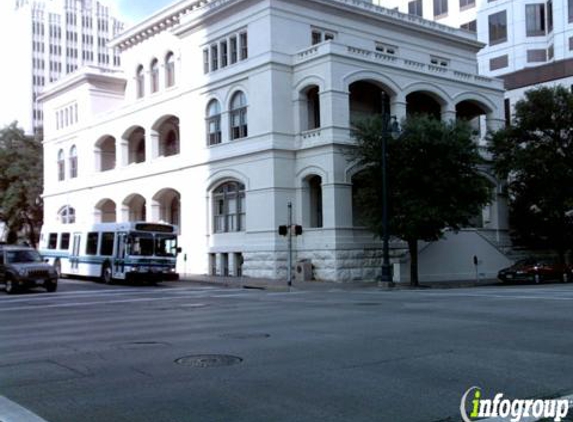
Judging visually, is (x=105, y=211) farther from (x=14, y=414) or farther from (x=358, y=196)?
(x=14, y=414)

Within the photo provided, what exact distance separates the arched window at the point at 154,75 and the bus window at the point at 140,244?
1919cm

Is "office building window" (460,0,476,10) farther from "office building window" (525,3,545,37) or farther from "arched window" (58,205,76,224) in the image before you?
"arched window" (58,205,76,224)

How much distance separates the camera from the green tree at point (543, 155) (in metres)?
38.3

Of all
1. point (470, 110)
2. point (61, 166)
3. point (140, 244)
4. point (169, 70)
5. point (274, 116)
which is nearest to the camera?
point (140, 244)

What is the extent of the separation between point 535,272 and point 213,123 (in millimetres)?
20099

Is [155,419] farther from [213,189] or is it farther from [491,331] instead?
[213,189]

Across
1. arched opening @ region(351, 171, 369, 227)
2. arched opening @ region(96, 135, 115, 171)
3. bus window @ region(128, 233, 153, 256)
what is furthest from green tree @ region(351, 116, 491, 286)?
arched opening @ region(96, 135, 115, 171)

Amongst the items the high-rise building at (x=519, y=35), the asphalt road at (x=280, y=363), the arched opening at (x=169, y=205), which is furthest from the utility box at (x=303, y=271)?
the high-rise building at (x=519, y=35)

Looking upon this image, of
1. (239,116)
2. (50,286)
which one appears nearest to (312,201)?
(239,116)

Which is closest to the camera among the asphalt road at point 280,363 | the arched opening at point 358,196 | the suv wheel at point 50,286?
the asphalt road at point 280,363

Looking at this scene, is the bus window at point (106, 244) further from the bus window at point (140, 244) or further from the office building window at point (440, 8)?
the office building window at point (440, 8)

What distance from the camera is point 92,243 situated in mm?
35438

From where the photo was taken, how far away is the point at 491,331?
12.6 meters

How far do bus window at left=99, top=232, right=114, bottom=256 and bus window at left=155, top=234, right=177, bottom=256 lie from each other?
2.41 m
